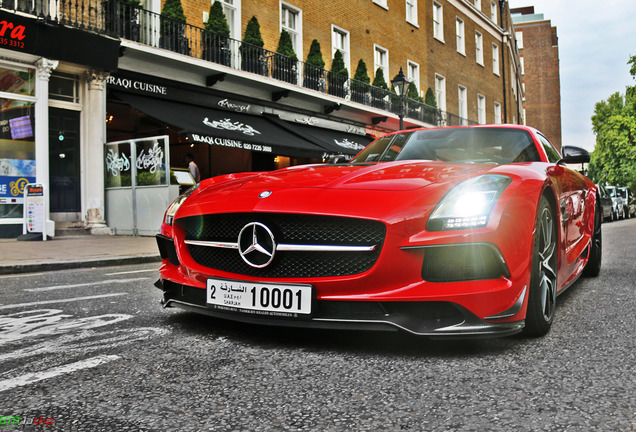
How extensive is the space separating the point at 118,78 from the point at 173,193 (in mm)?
3342

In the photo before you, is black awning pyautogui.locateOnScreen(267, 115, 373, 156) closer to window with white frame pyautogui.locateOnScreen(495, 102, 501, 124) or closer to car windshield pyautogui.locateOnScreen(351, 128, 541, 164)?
car windshield pyautogui.locateOnScreen(351, 128, 541, 164)

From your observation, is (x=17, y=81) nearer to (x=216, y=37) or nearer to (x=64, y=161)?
(x=64, y=161)

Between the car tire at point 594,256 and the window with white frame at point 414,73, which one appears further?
the window with white frame at point 414,73

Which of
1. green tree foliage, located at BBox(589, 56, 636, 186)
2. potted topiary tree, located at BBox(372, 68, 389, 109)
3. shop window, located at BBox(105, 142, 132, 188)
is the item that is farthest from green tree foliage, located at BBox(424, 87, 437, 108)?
green tree foliage, located at BBox(589, 56, 636, 186)

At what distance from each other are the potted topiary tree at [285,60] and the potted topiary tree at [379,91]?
4.87 metres

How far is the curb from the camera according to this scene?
23.6 feet

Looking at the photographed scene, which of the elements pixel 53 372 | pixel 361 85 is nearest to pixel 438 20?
pixel 361 85

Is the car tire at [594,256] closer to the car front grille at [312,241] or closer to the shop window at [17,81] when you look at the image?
the car front grille at [312,241]

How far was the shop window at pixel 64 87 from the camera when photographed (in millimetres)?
12992

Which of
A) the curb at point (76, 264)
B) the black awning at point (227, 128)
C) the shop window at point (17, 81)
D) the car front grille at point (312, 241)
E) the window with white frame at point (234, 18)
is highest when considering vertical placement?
the window with white frame at point (234, 18)

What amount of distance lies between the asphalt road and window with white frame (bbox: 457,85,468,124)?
95.0ft

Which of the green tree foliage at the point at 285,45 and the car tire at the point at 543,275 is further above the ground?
the green tree foliage at the point at 285,45

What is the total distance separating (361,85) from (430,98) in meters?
5.94

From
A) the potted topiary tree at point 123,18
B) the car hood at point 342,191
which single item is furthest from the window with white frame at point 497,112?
the car hood at point 342,191
